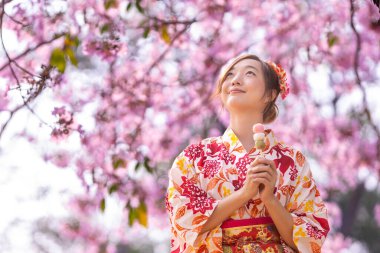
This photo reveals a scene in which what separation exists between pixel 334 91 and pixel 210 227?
5.69m

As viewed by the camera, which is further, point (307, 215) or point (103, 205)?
point (103, 205)

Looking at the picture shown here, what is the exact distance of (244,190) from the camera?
7.29ft

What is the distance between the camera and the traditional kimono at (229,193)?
2279 mm

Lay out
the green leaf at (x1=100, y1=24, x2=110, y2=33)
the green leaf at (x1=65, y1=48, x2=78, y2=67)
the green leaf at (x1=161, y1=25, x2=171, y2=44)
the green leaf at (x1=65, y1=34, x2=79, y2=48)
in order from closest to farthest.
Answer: the green leaf at (x1=65, y1=48, x2=78, y2=67) → the green leaf at (x1=65, y1=34, x2=79, y2=48) → the green leaf at (x1=100, y1=24, x2=110, y2=33) → the green leaf at (x1=161, y1=25, x2=171, y2=44)

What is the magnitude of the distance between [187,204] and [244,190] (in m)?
0.21

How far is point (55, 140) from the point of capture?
149 inches

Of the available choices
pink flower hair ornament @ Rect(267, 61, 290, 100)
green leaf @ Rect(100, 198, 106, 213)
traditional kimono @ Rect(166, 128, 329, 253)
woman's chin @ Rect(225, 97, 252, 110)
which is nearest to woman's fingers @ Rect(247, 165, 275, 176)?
traditional kimono @ Rect(166, 128, 329, 253)

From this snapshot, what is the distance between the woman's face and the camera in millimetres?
2436

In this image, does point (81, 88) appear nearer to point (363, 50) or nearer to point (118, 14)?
point (118, 14)

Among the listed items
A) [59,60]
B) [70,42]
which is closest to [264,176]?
[59,60]

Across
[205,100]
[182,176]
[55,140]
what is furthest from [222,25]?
[182,176]

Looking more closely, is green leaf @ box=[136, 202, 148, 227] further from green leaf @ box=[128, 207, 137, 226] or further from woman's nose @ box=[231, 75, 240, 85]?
woman's nose @ box=[231, 75, 240, 85]

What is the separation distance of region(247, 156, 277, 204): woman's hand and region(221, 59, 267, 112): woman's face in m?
0.28

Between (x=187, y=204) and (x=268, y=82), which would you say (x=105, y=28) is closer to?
(x=268, y=82)
